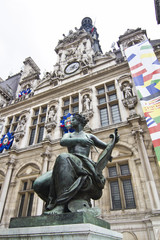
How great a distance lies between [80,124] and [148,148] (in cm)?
590

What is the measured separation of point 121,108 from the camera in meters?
10.5

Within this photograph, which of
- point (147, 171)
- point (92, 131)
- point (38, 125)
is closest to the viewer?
point (147, 171)

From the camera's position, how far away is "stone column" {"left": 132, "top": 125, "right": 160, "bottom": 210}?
21.7 ft

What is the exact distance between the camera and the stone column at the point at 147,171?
6.61m

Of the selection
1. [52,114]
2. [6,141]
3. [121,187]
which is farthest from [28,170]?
[121,187]

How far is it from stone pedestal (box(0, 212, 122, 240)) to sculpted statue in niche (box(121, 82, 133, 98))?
9131 millimetres

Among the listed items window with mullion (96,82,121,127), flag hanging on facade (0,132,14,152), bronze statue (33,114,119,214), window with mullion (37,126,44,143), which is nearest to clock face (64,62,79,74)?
window with mullion (96,82,121,127)

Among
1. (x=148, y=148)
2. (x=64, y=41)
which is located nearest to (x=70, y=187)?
(x=148, y=148)

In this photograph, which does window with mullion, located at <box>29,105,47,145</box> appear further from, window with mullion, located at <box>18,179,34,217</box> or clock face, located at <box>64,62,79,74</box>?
clock face, located at <box>64,62,79,74</box>

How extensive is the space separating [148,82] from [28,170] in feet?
29.8

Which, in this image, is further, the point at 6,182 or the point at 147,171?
the point at 6,182

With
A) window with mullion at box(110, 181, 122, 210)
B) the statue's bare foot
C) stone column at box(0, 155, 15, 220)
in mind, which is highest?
stone column at box(0, 155, 15, 220)

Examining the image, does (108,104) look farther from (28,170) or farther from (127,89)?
(28,170)

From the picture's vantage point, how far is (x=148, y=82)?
9.58m
